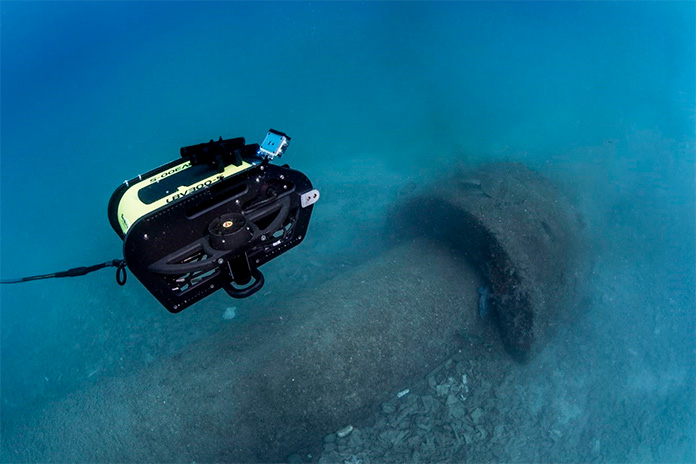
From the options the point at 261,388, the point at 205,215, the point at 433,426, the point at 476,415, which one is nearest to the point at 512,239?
the point at 476,415

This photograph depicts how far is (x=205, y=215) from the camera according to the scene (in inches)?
127

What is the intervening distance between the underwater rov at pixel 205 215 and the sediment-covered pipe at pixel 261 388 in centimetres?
125

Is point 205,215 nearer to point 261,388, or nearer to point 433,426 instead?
point 261,388

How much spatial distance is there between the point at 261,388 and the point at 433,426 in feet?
6.63

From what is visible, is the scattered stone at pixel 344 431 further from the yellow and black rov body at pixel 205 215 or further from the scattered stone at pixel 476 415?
the yellow and black rov body at pixel 205 215

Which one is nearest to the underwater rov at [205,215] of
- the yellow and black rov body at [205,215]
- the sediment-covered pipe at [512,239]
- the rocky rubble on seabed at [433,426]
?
the yellow and black rov body at [205,215]

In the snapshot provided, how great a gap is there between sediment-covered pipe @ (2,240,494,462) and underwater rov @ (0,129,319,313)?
125 cm

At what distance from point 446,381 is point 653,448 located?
9.43 feet

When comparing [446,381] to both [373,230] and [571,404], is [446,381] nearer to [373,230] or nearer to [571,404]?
[571,404]

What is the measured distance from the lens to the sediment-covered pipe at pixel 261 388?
14.0ft

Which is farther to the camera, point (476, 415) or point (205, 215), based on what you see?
point (476, 415)

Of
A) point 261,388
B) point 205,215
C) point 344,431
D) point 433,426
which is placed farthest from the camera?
point 433,426

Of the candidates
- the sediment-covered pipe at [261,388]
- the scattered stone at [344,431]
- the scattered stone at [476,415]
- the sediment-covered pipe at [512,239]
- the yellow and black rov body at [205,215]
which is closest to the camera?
the yellow and black rov body at [205,215]

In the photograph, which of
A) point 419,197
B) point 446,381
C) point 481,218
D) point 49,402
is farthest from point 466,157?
point 49,402
